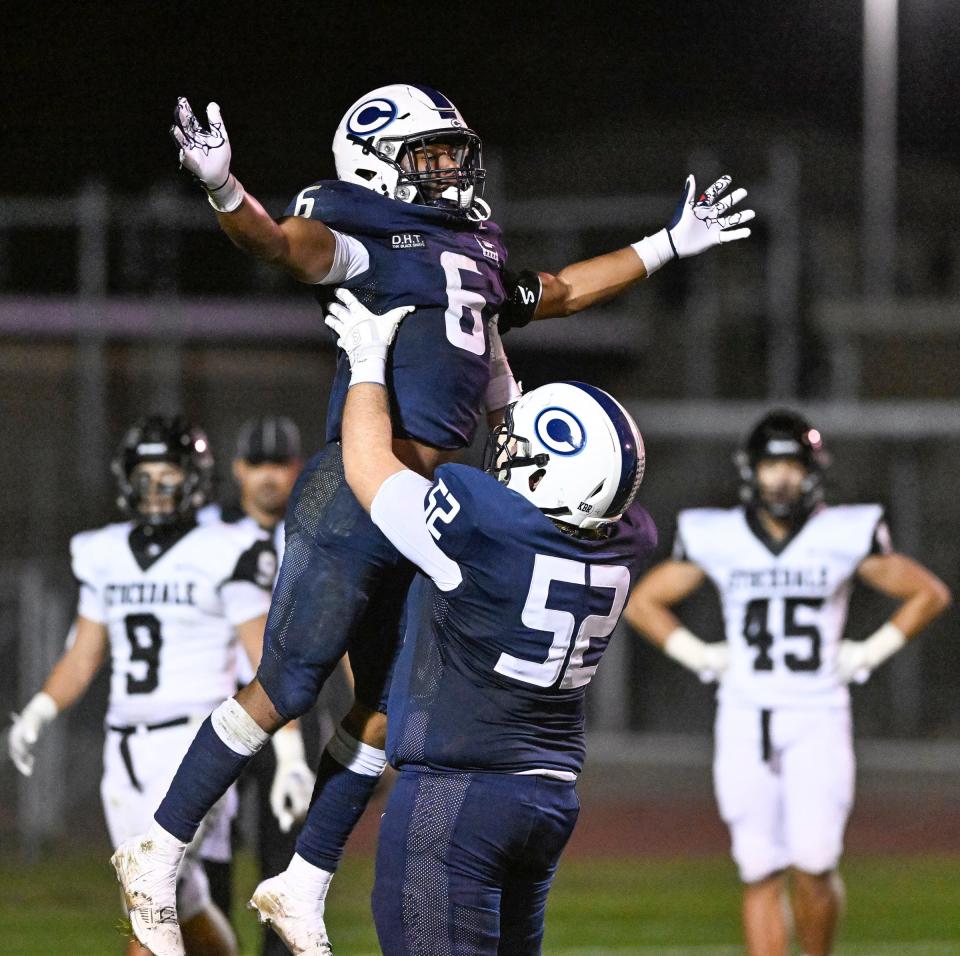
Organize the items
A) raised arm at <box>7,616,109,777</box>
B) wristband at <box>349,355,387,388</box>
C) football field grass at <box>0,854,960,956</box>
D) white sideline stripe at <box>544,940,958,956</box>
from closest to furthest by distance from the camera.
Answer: wristband at <box>349,355,387,388</box>
raised arm at <box>7,616,109,777</box>
white sideline stripe at <box>544,940,958,956</box>
football field grass at <box>0,854,960,956</box>

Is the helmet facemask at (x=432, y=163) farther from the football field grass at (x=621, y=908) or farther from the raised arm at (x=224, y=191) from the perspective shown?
the football field grass at (x=621, y=908)

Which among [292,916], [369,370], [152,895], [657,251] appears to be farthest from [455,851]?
[657,251]

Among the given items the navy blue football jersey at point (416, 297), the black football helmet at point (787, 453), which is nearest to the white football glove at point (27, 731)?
the navy blue football jersey at point (416, 297)

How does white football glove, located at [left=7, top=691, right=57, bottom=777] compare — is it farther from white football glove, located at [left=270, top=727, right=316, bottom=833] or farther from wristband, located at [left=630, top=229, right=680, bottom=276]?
wristband, located at [left=630, top=229, right=680, bottom=276]

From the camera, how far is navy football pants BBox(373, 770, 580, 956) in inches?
151

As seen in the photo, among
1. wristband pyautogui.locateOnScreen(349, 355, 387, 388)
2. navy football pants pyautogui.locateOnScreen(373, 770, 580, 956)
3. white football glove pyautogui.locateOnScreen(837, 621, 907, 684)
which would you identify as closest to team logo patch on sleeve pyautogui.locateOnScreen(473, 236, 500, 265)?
wristband pyautogui.locateOnScreen(349, 355, 387, 388)

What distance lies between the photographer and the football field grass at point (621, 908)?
25.2 ft

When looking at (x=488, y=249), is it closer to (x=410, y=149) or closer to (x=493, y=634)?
(x=410, y=149)

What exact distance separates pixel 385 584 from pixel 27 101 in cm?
1627

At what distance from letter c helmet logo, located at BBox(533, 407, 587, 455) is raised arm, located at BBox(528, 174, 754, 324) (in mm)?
908

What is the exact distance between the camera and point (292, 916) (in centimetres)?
423

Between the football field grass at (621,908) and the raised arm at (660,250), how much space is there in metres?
3.66

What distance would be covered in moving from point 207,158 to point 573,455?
1065 mm

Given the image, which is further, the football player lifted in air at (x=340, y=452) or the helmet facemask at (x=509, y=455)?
the football player lifted in air at (x=340, y=452)
